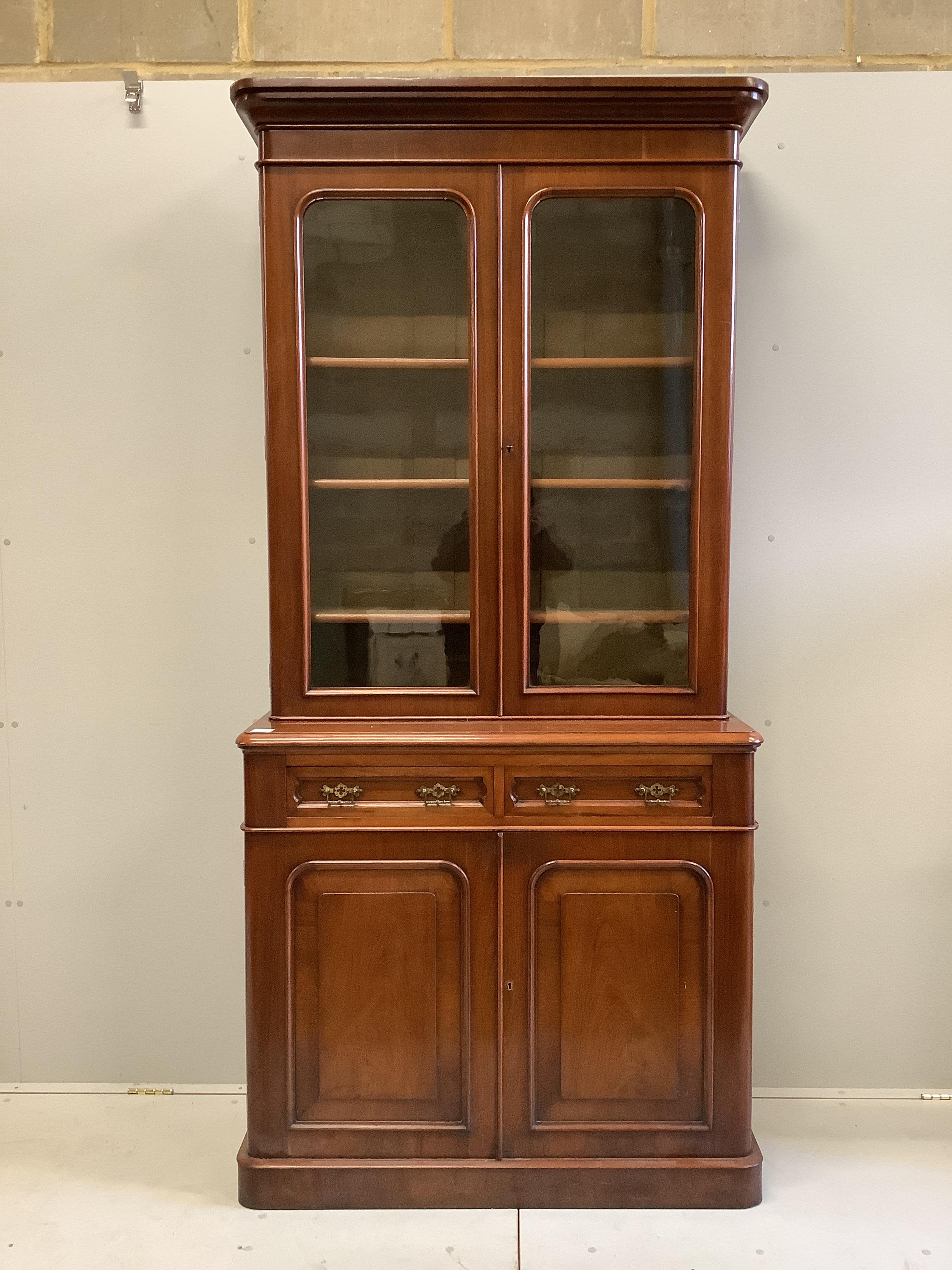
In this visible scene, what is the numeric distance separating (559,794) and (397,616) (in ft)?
1.67

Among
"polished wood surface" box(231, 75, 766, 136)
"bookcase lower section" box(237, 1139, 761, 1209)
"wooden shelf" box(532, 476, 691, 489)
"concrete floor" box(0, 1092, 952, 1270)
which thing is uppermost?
"polished wood surface" box(231, 75, 766, 136)

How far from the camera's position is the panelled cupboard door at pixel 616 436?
2.15 meters

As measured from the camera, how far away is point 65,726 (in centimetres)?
264

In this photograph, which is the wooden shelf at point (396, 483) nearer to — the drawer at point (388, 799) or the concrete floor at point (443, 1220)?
the drawer at point (388, 799)

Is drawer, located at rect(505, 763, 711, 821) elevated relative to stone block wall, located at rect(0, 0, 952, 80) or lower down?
lower down

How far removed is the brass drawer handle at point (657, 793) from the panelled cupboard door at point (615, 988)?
0.26 feet

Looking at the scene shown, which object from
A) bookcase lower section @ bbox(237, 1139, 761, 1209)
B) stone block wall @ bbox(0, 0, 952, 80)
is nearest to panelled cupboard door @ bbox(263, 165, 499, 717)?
stone block wall @ bbox(0, 0, 952, 80)

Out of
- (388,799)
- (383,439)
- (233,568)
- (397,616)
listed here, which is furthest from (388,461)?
(388,799)

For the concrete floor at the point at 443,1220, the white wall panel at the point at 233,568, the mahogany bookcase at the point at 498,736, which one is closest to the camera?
the concrete floor at the point at 443,1220

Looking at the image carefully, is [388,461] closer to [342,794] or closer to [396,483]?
[396,483]

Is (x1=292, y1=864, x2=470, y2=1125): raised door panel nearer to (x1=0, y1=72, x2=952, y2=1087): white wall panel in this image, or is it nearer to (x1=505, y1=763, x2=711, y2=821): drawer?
(x1=505, y1=763, x2=711, y2=821): drawer

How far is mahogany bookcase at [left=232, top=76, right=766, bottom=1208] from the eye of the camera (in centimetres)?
213

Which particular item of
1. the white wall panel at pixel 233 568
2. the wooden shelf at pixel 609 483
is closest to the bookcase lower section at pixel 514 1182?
the white wall panel at pixel 233 568

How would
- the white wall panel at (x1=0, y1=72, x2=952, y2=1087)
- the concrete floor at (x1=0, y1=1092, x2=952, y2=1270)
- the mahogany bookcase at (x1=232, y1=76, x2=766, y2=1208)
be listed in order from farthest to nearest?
the white wall panel at (x1=0, y1=72, x2=952, y2=1087), the mahogany bookcase at (x1=232, y1=76, x2=766, y2=1208), the concrete floor at (x1=0, y1=1092, x2=952, y2=1270)
